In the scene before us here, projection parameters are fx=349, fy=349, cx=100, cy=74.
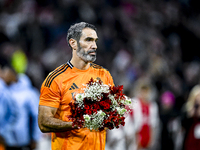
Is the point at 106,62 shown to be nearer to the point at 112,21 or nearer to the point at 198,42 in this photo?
the point at 112,21

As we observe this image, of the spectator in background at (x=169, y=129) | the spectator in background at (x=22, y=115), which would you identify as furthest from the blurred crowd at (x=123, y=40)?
the spectator in background at (x=22, y=115)

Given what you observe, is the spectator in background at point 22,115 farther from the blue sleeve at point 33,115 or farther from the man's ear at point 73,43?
the man's ear at point 73,43

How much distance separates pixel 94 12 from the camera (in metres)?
14.7

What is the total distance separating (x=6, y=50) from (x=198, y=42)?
7898 millimetres

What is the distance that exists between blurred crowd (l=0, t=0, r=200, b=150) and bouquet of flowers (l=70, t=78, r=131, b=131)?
6577 millimetres

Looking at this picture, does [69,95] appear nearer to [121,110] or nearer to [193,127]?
[121,110]

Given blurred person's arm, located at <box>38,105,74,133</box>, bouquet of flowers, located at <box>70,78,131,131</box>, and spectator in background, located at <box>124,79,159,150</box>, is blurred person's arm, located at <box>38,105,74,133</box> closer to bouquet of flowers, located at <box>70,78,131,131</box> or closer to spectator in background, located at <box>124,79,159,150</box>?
bouquet of flowers, located at <box>70,78,131,131</box>

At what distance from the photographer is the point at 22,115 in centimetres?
710

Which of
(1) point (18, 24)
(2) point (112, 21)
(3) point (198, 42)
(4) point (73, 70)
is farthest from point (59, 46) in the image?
(4) point (73, 70)

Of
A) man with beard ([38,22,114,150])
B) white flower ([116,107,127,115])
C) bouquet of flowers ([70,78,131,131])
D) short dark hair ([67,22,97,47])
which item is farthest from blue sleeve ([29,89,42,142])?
white flower ([116,107,127,115])

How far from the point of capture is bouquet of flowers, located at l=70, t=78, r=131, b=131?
3.39 metres

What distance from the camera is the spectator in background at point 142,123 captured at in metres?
8.50

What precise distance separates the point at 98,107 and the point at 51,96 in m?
0.55

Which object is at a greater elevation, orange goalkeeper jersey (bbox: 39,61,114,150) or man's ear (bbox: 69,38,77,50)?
man's ear (bbox: 69,38,77,50)
